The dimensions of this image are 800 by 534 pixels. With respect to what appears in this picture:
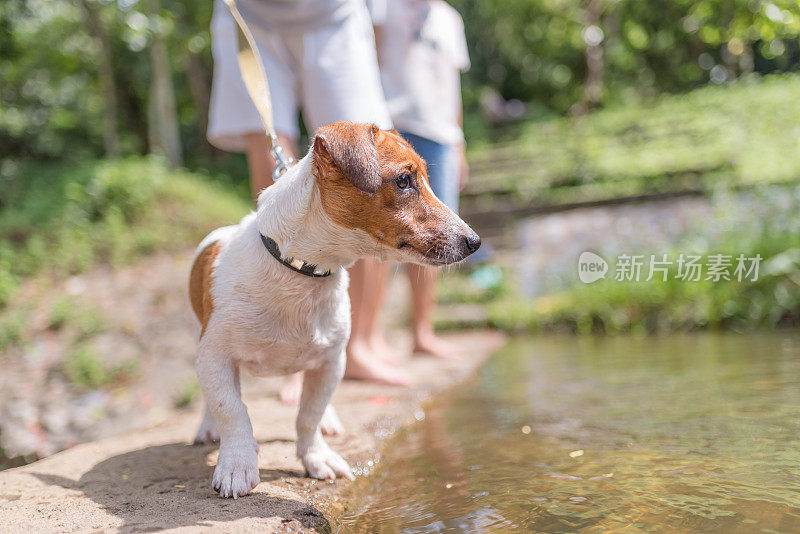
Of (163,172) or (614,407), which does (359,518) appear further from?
(163,172)

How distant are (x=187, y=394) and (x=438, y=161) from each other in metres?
2.14

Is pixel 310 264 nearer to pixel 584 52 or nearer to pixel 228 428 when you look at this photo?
pixel 228 428

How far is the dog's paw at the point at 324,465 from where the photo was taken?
7.07 feet

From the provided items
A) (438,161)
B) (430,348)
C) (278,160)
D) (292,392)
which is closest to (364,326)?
(292,392)

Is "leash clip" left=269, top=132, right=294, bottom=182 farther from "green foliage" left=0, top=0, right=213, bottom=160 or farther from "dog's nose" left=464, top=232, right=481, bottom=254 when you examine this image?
"green foliage" left=0, top=0, right=213, bottom=160

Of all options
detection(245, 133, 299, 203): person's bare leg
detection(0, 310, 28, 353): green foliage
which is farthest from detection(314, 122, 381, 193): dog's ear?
detection(0, 310, 28, 353): green foliage

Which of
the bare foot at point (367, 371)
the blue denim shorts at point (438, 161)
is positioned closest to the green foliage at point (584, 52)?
the blue denim shorts at point (438, 161)

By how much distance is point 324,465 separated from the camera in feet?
7.12

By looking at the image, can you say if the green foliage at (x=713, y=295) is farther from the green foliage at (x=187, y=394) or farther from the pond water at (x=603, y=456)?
the green foliage at (x=187, y=394)

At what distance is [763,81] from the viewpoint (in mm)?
14062

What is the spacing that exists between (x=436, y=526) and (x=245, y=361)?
79 centimetres

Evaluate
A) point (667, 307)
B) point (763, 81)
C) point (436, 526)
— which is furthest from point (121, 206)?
point (763, 81)

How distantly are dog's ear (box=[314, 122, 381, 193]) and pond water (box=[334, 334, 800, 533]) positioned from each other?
916 mm

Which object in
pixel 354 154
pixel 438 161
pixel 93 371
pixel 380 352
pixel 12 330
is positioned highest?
pixel 438 161
